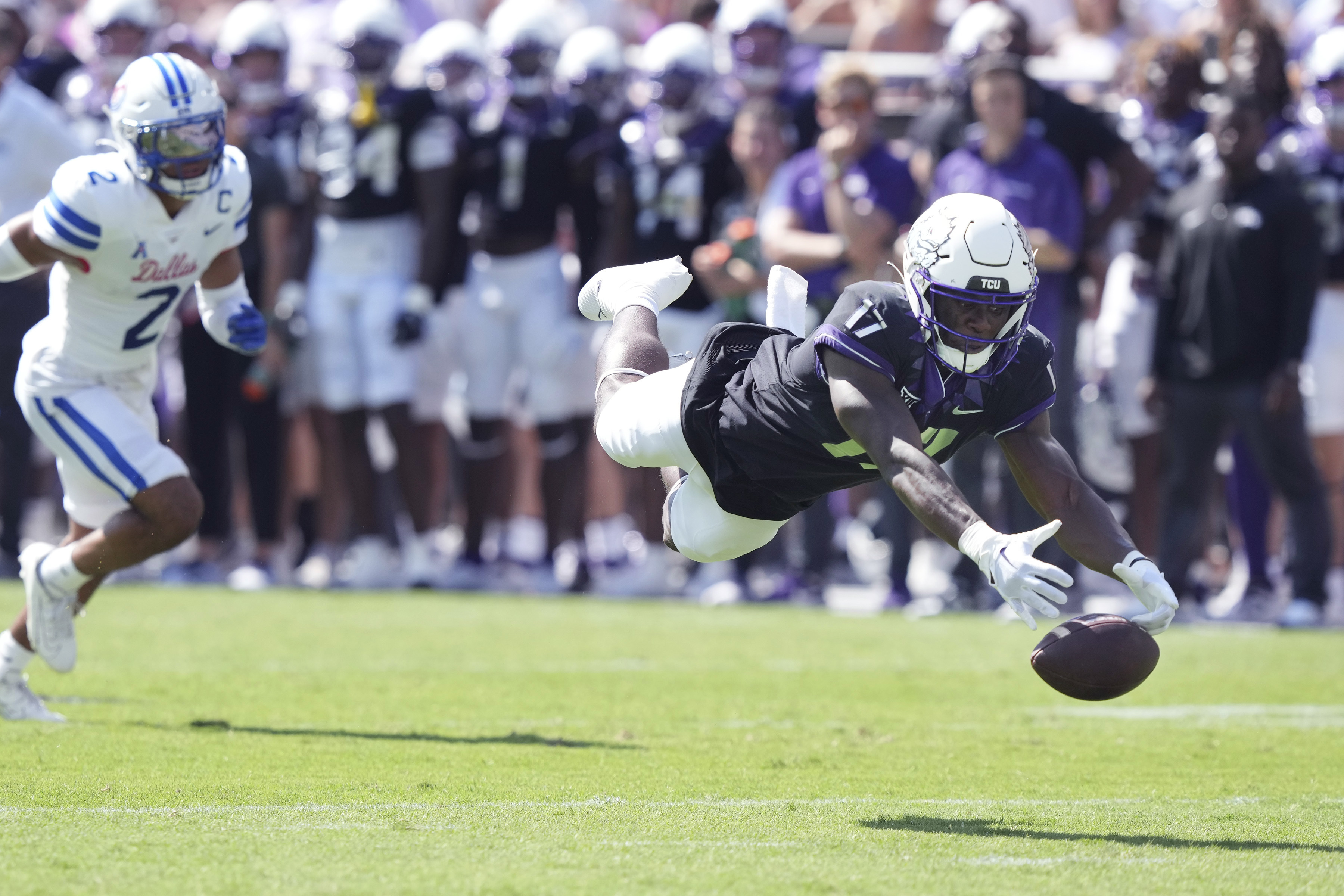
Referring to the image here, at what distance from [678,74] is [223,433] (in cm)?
314

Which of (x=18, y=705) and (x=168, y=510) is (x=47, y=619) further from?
(x=168, y=510)

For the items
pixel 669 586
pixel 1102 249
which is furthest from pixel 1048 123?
pixel 669 586

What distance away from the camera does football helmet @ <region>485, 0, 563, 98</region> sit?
966 cm

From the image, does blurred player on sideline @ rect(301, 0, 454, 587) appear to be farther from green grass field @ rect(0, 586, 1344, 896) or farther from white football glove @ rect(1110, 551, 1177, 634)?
white football glove @ rect(1110, 551, 1177, 634)

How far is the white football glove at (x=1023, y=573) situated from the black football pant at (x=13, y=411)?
599cm

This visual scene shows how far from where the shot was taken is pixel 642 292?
18.2ft

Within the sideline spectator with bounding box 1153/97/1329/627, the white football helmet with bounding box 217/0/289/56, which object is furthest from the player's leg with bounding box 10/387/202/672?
the sideline spectator with bounding box 1153/97/1329/627

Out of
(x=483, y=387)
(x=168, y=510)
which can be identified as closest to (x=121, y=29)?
(x=483, y=387)

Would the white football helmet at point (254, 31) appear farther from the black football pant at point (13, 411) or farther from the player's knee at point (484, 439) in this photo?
the player's knee at point (484, 439)

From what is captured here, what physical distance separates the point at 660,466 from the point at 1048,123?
4.32 meters

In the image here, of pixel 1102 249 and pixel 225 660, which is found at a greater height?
pixel 1102 249

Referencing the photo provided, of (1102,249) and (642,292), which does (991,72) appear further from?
(642,292)

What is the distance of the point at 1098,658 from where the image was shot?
3.90 m

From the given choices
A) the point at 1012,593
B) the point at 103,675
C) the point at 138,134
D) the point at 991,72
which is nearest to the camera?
the point at 1012,593
